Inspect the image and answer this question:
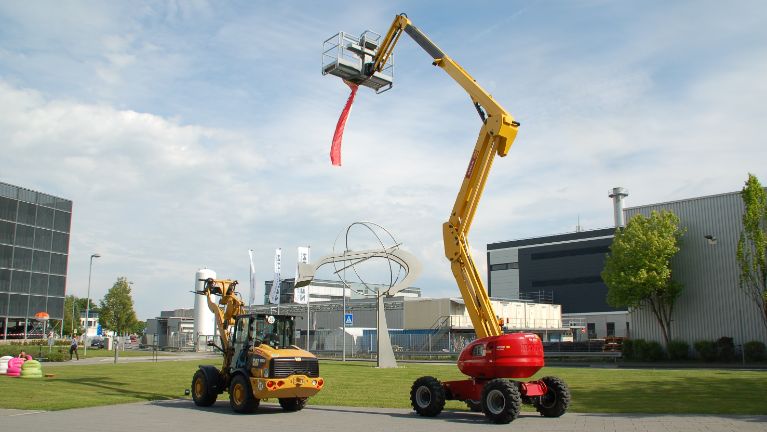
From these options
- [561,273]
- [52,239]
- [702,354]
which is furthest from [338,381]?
[561,273]

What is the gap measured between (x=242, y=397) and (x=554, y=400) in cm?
812

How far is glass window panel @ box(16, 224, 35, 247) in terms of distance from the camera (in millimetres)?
73375

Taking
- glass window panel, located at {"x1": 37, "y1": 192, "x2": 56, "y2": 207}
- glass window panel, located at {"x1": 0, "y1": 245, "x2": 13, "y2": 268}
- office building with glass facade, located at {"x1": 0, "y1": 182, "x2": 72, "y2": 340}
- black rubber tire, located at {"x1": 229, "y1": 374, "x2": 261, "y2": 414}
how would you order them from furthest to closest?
glass window panel, located at {"x1": 37, "y1": 192, "x2": 56, "y2": 207} → office building with glass facade, located at {"x1": 0, "y1": 182, "x2": 72, "y2": 340} → glass window panel, located at {"x1": 0, "y1": 245, "x2": 13, "y2": 268} → black rubber tire, located at {"x1": 229, "y1": 374, "x2": 261, "y2": 414}

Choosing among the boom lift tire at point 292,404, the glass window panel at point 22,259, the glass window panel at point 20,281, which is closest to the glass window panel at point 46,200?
the glass window panel at point 22,259

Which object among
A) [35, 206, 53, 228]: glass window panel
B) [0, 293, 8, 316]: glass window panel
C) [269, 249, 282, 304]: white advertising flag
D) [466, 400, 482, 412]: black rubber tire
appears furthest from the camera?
[35, 206, 53, 228]: glass window panel

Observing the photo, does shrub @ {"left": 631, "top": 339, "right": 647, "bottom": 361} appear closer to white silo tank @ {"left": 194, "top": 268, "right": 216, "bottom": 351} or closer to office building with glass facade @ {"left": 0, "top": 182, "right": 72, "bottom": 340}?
white silo tank @ {"left": 194, "top": 268, "right": 216, "bottom": 351}

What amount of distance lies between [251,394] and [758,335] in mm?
37815

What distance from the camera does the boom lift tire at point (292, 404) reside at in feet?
58.0

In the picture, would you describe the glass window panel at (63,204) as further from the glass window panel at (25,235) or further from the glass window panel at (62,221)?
the glass window panel at (25,235)

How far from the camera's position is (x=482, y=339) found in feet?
52.6

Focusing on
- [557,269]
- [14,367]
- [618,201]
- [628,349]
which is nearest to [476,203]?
[14,367]

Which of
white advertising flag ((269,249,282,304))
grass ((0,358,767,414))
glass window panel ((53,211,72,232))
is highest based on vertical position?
glass window panel ((53,211,72,232))

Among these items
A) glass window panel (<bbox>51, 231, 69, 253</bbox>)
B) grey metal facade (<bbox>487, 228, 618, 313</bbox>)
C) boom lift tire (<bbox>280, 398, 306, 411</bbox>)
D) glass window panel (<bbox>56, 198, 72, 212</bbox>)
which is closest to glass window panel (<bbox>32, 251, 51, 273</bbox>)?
glass window panel (<bbox>51, 231, 69, 253</bbox>)

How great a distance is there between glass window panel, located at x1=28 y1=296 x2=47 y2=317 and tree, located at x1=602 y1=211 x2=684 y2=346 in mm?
64926
